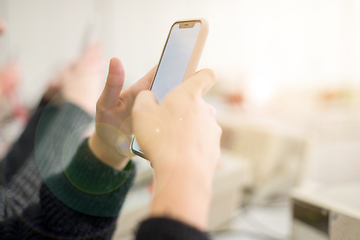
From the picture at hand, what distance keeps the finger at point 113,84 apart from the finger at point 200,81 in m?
0.07

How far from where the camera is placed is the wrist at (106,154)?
0.26 metres

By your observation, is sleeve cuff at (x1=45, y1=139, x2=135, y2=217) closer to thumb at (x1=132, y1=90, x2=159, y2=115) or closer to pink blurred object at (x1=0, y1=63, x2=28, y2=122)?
thumb at (x1=132, y1=90, x2=159, y2=115)

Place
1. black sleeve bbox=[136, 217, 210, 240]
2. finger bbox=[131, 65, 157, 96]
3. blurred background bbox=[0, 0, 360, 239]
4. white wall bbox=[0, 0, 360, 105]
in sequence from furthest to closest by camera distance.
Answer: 1. white wall bbox=[0, 0, 360, 105]
2. blurred background bbox=[0, 0, 360, 239]
3. finger bbox=[131, 65, 157, 96]
4. black sleeve bbox=[136, 217, 210, 240]

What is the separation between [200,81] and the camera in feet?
0.59

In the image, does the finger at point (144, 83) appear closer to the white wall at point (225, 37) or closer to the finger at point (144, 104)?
the finger at point (144, 104)

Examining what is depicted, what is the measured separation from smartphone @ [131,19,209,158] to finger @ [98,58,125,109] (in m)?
0.03

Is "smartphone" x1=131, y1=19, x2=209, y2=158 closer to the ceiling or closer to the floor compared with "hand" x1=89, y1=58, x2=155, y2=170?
closer to the ceiling

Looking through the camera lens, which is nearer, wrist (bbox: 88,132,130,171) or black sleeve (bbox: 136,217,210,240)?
black sleeve (bbox: 136,217,210,240)

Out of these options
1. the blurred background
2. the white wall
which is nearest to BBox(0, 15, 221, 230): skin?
the blurred background

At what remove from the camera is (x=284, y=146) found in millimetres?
720

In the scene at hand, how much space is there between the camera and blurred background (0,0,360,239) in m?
0.65

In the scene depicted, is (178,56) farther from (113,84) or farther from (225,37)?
(225,37)

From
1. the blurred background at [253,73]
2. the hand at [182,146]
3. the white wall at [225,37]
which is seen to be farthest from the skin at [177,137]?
the white wall at [225,37]

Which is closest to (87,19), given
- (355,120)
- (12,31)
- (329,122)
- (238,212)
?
(12,31)
